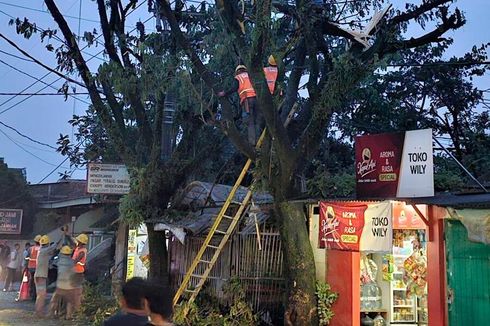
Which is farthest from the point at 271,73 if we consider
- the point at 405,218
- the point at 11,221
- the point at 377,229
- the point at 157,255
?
the point at 11,221

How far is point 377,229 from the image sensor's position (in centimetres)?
927

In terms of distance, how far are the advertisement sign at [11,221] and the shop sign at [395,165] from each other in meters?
22.3

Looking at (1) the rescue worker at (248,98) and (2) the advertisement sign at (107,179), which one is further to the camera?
(2) the advertisement sign at (107,179)

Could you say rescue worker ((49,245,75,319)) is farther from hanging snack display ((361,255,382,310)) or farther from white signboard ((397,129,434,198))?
white signboard ((397,129,434,198))

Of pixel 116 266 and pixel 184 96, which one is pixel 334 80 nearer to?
pixel 184 96

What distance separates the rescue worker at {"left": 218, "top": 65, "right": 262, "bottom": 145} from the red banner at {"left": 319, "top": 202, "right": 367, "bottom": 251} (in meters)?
2.33

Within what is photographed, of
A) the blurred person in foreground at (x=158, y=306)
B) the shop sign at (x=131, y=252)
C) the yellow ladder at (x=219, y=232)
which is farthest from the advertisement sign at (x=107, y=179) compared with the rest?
the blurred person in foreground at (x=158, y=306)

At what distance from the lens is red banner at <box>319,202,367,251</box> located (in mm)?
9539

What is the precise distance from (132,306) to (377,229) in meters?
5.98

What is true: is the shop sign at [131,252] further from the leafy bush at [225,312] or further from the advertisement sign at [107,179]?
the leafy bush at [225,312]

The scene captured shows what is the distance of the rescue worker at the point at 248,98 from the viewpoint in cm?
1083

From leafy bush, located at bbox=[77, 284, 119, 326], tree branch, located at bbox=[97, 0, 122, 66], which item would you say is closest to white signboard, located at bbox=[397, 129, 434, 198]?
tree branch, located at bbox=[97, 0, 122, 66]

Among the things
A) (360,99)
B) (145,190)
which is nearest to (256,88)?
(145,190)

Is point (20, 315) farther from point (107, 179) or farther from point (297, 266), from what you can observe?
point (297, 266)
